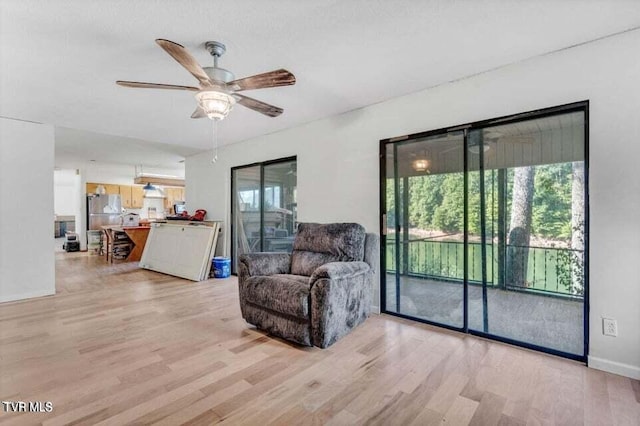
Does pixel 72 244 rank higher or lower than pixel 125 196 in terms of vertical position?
lower

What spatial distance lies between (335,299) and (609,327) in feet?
6.37

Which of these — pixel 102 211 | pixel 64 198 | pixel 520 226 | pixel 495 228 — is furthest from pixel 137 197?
pixel 520 226

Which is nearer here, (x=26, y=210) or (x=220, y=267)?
(x=26, y=210)

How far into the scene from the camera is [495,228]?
274cm

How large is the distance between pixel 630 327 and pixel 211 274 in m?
5.09

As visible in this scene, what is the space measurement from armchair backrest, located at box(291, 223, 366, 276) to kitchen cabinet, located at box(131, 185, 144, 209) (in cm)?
846

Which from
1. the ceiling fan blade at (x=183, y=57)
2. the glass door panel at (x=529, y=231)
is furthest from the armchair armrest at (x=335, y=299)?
the ceiling fan blade at (x=183, y=57)

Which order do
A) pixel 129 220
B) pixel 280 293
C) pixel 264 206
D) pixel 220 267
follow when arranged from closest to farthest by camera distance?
pixel 280 293, pixel 264 206, pixel 220 267, pixel 129 220

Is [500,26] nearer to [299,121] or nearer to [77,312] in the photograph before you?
[299,121]

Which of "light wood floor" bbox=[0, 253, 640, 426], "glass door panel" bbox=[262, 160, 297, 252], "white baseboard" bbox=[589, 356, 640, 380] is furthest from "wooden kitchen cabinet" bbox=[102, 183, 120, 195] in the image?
"white baseboard" bbox=[589, 356, 640, 380]

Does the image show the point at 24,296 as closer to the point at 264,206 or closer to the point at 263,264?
the point at 264,206

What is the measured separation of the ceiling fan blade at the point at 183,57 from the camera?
1.70 metres

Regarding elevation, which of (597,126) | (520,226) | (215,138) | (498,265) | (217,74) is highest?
(215,138)

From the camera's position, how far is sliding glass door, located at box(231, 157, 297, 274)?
4.68 m
